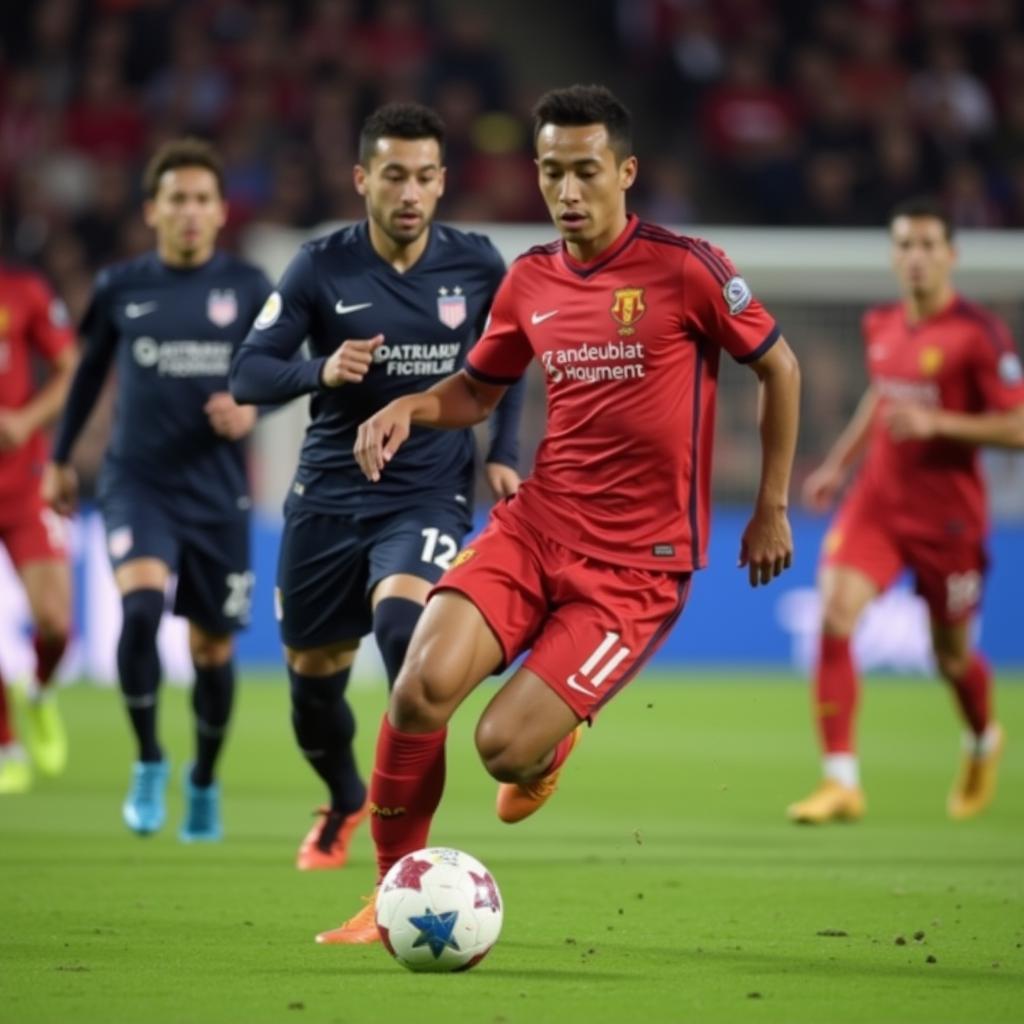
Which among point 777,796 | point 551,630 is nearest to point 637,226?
point 551,630

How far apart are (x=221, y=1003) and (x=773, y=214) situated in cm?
1535

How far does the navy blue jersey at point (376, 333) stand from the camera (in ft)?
23.1

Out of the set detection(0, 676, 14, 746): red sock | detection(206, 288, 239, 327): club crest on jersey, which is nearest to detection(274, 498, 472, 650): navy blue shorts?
detection(206, 288, 239, 327): club crest on jersey

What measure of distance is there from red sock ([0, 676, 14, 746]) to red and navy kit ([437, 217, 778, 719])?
15.4 ft

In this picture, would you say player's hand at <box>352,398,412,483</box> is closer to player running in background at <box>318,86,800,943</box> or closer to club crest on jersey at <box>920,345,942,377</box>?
player running in background at <box>318,86,800,943</box>

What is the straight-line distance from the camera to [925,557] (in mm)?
9945

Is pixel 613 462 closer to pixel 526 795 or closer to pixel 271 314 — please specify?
pixel 526 795

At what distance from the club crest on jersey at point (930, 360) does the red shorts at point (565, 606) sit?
4124mm

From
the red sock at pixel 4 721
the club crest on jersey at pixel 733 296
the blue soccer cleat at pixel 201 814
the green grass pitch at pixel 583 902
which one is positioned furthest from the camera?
the red sock at pixel 4 721

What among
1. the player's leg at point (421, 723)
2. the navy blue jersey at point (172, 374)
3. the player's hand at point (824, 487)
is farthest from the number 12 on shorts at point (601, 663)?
the player's hand at point (824, 487)

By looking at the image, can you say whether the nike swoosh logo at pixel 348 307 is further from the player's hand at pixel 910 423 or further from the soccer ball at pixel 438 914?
the player's hand at pixel 910 423

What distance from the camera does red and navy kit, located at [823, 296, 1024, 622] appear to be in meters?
9.90

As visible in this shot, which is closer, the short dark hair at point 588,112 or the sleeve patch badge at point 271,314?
the short dark hair at point 588,112

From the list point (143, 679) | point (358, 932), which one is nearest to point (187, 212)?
point (143, 679)
